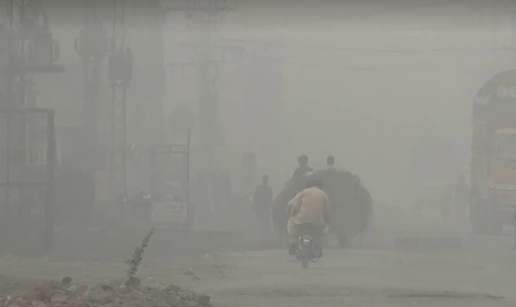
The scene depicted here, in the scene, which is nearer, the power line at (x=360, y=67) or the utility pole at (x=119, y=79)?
the utility pole at (x=119, y=79)

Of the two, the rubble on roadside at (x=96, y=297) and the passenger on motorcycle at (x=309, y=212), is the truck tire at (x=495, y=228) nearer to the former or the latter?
the passenger on motorcycle at (x=309, y=212)

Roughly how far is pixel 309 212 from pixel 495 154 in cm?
970

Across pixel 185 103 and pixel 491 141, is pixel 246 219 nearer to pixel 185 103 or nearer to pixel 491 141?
pixel 491 141

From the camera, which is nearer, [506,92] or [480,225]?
[506,92]

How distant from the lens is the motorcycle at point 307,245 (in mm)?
14820

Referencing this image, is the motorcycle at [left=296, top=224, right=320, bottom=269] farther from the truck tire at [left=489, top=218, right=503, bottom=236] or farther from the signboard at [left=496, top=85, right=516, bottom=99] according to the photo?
the signboard at [left=496, top=85, right=516, bottom=99]

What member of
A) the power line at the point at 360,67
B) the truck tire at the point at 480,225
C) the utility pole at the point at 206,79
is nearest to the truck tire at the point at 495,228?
the truck tire at the point at 480,225

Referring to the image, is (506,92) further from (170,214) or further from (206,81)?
(206,81)

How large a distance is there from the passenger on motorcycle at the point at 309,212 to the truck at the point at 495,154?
8200mm

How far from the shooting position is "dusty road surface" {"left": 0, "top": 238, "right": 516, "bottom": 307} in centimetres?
1116

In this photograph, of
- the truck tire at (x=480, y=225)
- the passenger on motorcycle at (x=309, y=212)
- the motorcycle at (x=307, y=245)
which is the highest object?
the passenger on motorcycle at (x=309, y=212)

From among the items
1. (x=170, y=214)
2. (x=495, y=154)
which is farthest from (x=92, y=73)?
(x=495, y=154)

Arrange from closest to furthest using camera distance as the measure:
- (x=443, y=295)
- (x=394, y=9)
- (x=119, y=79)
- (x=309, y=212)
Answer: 1. (x=443, y=295)
2. (x=309, y=212)
3. (x=119, y=79)
4. (x=394, y=9)

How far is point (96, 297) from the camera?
8.73m
